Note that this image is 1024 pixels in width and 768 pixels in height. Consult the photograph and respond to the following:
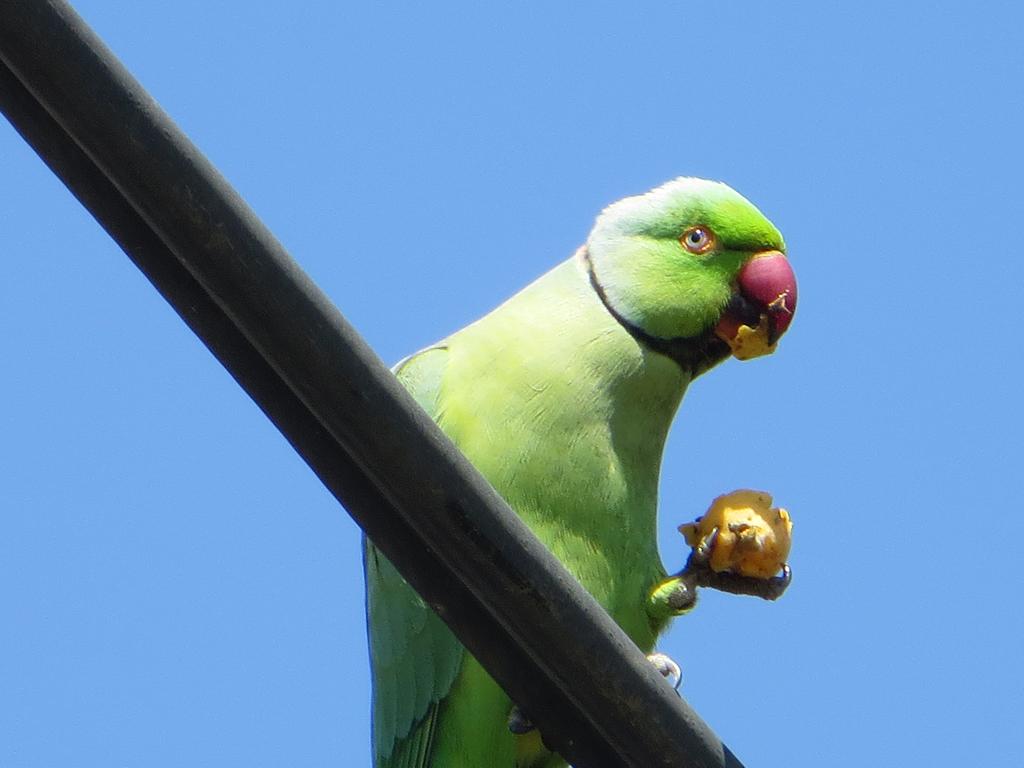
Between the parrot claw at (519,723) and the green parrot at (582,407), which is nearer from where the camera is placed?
the parrot claw at (519,723)

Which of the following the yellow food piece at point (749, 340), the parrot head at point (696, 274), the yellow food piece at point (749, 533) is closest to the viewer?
the yellow food piece at point (749, 533)

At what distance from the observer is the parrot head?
4.08m

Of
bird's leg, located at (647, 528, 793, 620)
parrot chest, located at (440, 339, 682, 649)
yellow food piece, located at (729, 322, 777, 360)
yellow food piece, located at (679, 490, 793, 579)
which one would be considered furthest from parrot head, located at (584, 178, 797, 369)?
yellow food piece, located at (679, 490, 793, 579)

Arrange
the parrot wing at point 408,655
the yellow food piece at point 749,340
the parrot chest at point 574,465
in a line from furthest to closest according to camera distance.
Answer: the yellow food piece at point 749,340, the parrot wing at point 408,655, the parrot chest at point 574,465

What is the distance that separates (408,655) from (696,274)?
1358 millimetres

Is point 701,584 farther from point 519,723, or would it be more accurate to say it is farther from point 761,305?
point 761,305

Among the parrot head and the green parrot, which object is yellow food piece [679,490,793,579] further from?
Answer: the parrot head

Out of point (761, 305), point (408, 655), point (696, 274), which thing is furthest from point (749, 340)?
point (408, 655)

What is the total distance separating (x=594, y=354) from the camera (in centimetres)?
391

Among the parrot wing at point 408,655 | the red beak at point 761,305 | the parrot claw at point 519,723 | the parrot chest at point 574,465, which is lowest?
the parrot claw at point 519,723

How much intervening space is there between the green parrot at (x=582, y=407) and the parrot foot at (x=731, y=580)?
34cm

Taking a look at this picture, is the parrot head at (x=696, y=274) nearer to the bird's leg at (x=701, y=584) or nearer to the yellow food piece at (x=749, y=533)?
the bird's leg at (x=701, y=584)

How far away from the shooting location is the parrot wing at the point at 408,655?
3.84 m

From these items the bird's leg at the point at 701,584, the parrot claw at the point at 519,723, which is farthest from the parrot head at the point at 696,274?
the parrot claw at the point at 519,723
